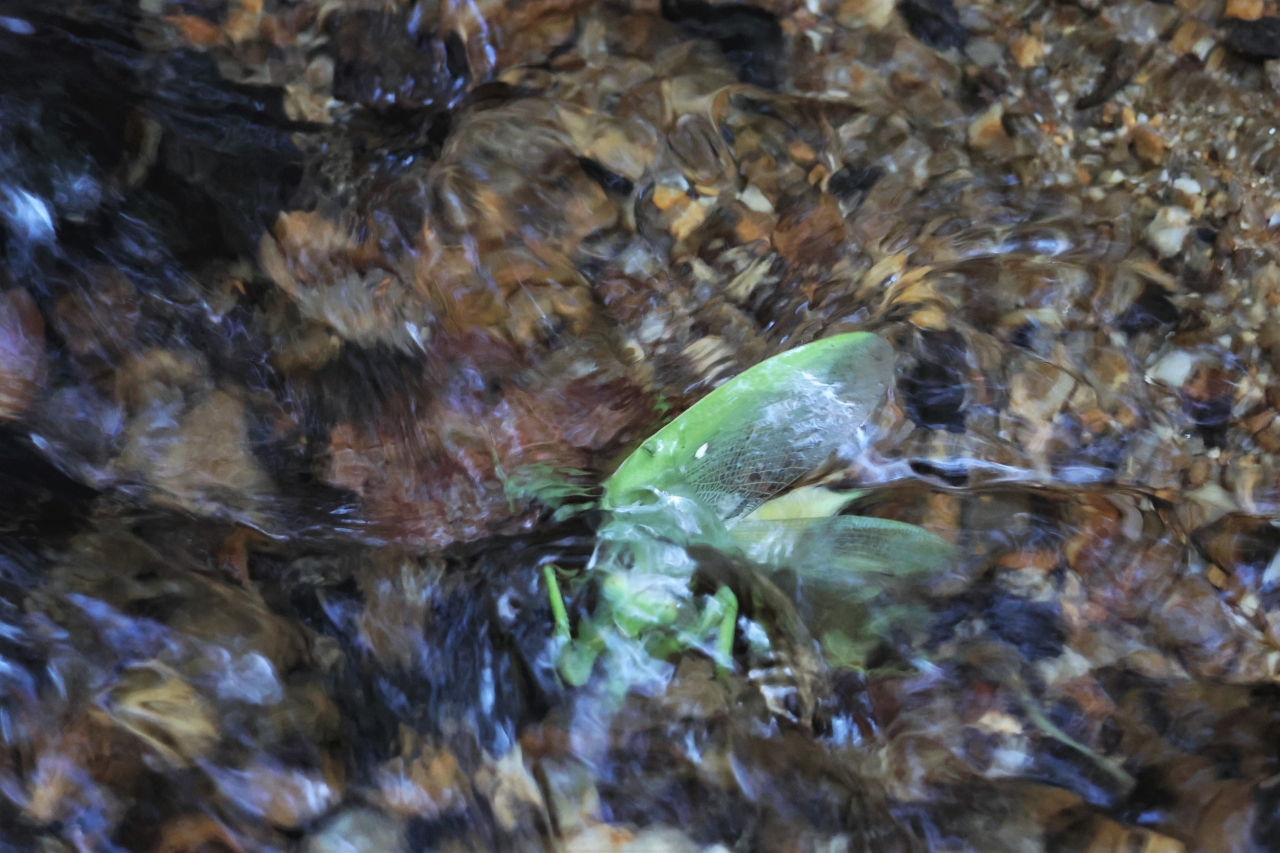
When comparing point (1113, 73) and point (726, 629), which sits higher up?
point (1113, 73)

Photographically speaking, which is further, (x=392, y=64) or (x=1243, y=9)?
(x=1243, y=9)

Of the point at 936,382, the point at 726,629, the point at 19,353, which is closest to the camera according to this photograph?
the point at 19,353

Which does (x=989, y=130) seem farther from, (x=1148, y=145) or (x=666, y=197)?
(x=666, y=197)

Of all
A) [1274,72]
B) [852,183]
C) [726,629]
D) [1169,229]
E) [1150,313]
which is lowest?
[726,629]

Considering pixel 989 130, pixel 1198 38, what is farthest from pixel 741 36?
pixel 1198 38

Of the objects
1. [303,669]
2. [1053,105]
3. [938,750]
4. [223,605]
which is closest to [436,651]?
[303,669]

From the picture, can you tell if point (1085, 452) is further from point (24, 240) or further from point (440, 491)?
point (24, 240)

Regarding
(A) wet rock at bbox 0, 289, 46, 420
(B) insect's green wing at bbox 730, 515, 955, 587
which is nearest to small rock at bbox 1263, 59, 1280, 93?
(B) insect's green wing at bbox 730, 515, 955, 587

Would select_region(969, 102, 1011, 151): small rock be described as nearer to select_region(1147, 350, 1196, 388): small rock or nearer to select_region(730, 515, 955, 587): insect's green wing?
select_region(1147, 350, 1196, 388): small rock
